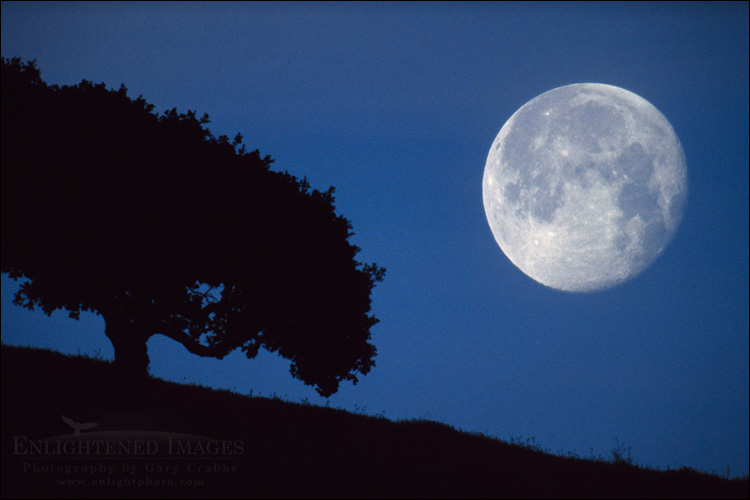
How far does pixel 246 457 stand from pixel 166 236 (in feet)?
31.8

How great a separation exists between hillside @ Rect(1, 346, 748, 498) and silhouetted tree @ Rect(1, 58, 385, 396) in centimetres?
406

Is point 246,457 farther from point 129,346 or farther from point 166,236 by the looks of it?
point 129,346

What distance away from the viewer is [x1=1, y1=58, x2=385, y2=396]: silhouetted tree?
18391 millimetres

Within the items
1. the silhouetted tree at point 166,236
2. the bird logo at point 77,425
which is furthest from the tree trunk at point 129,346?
the bird logo at point 77,425

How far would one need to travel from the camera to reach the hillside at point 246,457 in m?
11.4

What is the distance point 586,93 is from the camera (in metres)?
29.0

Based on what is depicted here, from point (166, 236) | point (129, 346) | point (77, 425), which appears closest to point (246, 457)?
point (77, 425)

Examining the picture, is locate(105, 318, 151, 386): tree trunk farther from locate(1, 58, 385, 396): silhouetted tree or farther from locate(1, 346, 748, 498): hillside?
locate(1, 346, 748, 498): hillside

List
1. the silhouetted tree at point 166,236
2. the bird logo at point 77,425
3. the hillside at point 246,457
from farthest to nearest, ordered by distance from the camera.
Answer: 1. the silhouetted tree at point 166,236
2. the bird logo at point 77,425
3. the hillside at point 246,457

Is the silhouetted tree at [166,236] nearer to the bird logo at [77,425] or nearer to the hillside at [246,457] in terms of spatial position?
the hillside at [246,457]

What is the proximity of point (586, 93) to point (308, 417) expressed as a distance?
23894 millimetres

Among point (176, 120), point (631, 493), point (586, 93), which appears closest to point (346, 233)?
point (176, 120)

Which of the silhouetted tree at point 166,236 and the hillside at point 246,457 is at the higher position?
the silhouetted tree at point 166,236

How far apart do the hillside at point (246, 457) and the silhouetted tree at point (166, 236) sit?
13.3ft
